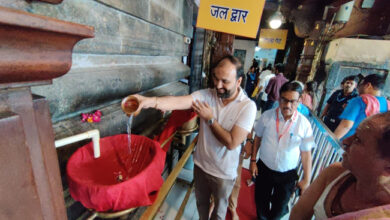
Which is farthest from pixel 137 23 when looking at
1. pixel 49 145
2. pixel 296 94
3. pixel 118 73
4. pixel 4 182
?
pixel 296 94

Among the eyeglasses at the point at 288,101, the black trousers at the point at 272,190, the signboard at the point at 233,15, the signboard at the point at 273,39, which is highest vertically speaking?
the signboard at the point at 273,39

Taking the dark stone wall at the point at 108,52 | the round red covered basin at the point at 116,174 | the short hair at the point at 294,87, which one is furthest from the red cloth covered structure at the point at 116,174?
the short hair at the point at 294,87

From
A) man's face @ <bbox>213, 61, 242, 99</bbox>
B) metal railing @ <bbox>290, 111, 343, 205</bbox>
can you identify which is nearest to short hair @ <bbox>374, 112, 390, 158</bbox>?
man's face @ <bbox>213, 61, 242, 99</bbox>

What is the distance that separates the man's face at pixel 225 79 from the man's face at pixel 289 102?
691mm

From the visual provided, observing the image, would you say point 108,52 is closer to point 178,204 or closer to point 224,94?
point 224,94

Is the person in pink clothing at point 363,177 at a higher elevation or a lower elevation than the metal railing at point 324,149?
higher

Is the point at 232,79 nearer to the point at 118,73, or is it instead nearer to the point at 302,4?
the point at 118,73

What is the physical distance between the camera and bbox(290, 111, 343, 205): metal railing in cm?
228

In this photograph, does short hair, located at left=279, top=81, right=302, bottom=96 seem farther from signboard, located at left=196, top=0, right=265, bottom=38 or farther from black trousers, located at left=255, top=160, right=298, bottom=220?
black trousers, located at left=255, top=160, right=298, bottom=220

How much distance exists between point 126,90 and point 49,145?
1.28 meters

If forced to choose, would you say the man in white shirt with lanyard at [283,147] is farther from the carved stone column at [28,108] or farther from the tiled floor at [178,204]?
the carved stone column at [28,108]

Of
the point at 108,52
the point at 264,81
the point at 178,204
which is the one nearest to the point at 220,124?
the point at 108,52

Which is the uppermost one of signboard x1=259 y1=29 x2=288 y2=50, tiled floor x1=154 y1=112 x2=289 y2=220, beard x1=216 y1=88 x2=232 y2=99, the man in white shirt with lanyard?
signboard x1=259 y1=29 x2=288 y2=50

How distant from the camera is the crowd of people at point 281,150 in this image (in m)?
0.85
